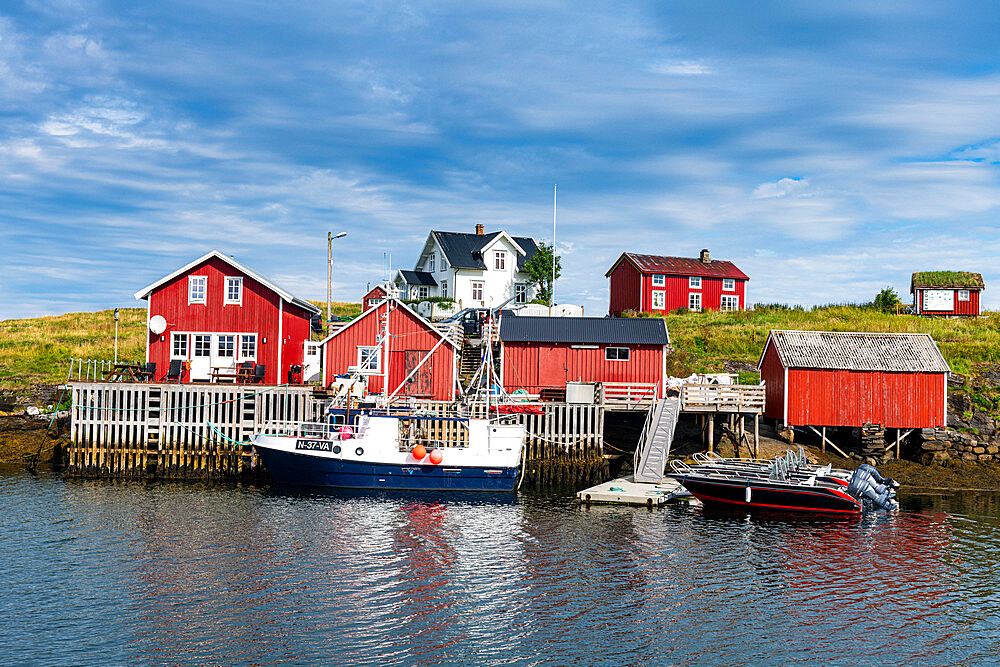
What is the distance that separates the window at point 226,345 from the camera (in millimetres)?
38375

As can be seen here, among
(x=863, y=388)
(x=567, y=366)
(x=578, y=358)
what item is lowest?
(x=863, y=388)

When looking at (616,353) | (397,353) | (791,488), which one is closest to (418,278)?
(397,353)

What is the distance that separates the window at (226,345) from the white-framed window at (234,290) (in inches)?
67.8

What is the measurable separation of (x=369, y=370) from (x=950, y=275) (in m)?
51.0

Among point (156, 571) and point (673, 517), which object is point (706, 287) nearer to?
point (673, 517)

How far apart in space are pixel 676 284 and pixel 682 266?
230 cm

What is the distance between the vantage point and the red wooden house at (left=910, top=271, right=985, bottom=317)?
63875mm

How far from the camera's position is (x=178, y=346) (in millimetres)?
38125

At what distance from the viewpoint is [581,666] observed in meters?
15.1

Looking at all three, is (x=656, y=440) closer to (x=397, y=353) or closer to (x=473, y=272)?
(x=397, y=353)

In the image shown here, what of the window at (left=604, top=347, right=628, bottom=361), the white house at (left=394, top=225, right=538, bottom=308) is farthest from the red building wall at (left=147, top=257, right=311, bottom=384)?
the white house at (left=394, top=225, right=538, bottom=308)

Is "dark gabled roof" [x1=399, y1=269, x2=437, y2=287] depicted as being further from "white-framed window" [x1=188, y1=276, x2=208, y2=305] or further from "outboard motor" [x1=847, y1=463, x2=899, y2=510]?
"outboard motor" [x1=847, y1=463, x2=899, y2=510]

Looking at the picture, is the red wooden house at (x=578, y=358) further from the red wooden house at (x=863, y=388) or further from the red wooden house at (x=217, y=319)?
the red wooden house at (x=217, y=319)

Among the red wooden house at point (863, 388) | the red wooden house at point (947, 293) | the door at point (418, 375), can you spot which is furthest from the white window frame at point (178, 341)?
the red wooden house at point (947, 293)
